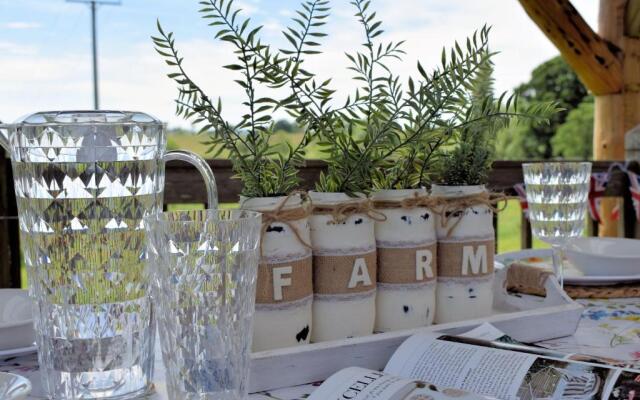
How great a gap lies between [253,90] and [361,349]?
0.99 feet

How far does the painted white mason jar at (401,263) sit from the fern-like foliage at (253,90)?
0.12m

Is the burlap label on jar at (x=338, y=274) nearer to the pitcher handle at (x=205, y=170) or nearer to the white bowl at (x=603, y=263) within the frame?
the pitcher handle at (x=205, y=170)

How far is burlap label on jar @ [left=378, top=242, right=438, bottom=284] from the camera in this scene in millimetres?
764

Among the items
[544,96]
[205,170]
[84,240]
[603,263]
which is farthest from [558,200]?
[544,96]

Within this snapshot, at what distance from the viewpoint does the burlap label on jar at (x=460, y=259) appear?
2.66 ft

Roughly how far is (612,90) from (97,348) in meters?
2.93

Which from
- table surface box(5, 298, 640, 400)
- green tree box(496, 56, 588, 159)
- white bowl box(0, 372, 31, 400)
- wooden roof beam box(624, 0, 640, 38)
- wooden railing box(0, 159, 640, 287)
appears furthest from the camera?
green tree box(496, 56, 588, 159)

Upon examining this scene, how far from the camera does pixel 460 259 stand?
32.0 inches

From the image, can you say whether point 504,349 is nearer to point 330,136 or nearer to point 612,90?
point 330,136

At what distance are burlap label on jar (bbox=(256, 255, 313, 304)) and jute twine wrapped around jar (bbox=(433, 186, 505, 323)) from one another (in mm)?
214

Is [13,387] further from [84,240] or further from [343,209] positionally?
[343,209]

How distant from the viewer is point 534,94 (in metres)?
11.1

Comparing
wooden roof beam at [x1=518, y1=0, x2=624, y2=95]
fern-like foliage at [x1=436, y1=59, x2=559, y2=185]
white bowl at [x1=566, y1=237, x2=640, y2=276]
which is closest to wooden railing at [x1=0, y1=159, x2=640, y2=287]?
white bowl at [x1=566, y1=237, x2=640, y2=276]

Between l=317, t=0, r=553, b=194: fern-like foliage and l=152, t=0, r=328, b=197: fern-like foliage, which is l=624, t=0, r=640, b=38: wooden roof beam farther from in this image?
l=152, t=0, r=328, b=197: fern-like foliage
